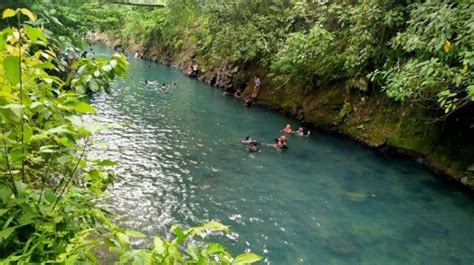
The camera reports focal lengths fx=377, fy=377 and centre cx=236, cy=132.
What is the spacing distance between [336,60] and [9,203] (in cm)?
1749

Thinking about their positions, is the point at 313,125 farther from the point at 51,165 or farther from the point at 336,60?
the point at 51,165

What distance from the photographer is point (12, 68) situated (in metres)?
1.80

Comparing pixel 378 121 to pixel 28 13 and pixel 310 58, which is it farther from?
pixel 28 13

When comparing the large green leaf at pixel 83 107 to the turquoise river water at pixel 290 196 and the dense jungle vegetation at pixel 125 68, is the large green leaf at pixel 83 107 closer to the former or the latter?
the dense jungle vegetation at pixel 125 68

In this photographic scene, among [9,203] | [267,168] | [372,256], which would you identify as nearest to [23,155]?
[9,203]

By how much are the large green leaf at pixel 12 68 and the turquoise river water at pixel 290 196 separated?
462 centimetres

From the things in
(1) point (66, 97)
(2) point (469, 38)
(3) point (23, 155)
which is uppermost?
(2) point (469, 38)

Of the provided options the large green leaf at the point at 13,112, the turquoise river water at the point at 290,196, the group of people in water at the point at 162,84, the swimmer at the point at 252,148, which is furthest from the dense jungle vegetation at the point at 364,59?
the large green leaf at the point at 13,112

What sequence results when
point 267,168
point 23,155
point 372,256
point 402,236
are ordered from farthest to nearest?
1. point 267,168
2. point 402,236
3. point 372,256
4. point 23,155

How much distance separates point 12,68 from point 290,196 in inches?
404

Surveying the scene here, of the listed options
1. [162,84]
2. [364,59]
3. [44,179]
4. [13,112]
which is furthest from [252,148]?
[162,84]

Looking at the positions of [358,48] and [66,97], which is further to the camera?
[358,48]

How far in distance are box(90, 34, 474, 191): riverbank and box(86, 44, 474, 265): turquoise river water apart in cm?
74

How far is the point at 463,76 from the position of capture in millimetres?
9781
